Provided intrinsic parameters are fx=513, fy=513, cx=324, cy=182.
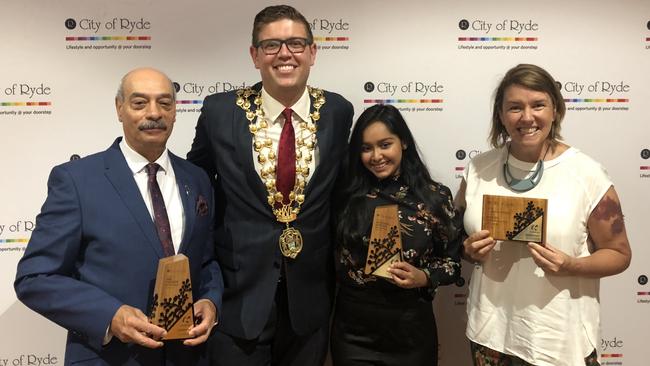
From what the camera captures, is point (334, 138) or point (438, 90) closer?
point (334, 138)

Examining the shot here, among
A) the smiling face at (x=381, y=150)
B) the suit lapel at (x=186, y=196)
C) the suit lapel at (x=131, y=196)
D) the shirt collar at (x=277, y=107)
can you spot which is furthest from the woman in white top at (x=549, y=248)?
the suit lapel at (x=131, y=196)

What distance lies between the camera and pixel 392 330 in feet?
6.93

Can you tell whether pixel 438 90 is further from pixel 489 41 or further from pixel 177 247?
pixel 177 247

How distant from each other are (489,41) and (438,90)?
370 millimetres

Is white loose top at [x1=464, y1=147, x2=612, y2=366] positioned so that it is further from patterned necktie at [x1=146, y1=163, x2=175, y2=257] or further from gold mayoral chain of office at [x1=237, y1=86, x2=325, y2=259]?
patterned necktie at [x1=146, y1=163, x2=175, y2=257]

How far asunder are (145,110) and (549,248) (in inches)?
59.2

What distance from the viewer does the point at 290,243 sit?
6.52ft

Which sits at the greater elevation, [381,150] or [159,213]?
[381,150]

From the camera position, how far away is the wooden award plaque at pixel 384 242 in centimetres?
195

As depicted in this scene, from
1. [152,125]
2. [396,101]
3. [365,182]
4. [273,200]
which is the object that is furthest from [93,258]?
[396,101]

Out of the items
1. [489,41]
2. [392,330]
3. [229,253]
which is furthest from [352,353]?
[489,41]

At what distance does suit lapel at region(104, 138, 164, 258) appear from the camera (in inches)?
64.1

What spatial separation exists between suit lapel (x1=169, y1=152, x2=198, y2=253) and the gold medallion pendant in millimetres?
379

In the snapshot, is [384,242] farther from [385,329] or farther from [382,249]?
[385,329]
